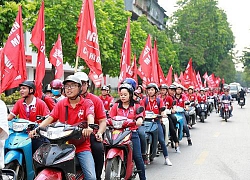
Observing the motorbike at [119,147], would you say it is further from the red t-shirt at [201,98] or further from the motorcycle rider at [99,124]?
the red t-shirt at [201,98]

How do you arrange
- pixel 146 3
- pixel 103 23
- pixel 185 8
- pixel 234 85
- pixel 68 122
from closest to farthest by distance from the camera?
pixel 68 122, pixel 103 23, pixel 234 85, pixel 185 8, pixel 146 3

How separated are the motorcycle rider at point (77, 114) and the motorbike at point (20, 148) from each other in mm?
1051

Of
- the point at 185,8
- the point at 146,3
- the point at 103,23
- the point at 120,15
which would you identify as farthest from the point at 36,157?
the point at 146,3

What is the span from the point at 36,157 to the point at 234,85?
4347cm

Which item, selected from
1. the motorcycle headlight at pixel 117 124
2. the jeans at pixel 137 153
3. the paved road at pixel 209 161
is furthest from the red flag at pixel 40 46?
the paved road at pixel 209 161

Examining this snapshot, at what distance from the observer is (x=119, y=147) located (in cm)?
639

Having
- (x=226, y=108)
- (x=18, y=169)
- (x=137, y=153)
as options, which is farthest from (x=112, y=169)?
(x=226, y=108)

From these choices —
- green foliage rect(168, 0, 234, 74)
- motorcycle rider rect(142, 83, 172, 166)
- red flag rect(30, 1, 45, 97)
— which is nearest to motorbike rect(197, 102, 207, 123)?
motorcycle rider rect(142, 83, 172, 166)

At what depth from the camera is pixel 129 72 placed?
12.5 meters

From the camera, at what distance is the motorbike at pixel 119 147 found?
6263mm

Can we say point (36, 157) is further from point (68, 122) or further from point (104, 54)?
point (104, 54)

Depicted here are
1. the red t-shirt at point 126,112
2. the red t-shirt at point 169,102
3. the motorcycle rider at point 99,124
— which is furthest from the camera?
the red t-shirt at point 169,102

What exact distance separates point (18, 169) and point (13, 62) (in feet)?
10.9

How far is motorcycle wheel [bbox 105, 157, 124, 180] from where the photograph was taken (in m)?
6.05
